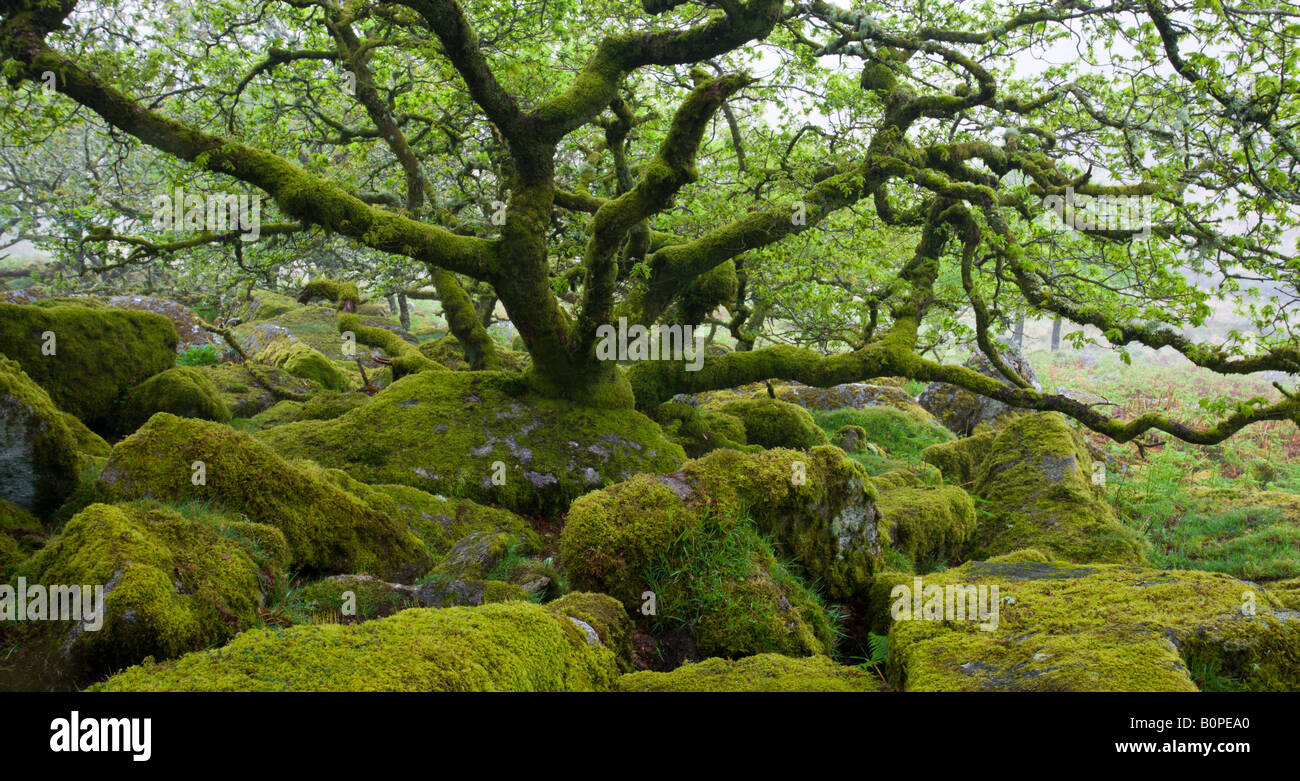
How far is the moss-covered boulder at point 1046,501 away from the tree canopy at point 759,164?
A: 681 millimetres

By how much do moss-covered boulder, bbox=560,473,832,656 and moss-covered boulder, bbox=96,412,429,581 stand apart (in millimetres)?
2110

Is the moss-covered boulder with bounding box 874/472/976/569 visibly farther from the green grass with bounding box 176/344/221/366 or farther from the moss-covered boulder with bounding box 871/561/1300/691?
the green grass with bounding box 176/344/221/366

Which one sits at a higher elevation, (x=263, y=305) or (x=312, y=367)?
(x=263, y=305)

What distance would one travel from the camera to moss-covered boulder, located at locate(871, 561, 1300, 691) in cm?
322

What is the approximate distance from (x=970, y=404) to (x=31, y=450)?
19.9 metres

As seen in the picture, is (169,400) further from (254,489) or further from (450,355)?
(450,355)

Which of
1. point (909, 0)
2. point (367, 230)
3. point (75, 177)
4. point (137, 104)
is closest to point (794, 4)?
point (909, 0)

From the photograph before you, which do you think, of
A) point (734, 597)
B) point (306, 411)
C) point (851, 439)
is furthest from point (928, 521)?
point (306, 411)

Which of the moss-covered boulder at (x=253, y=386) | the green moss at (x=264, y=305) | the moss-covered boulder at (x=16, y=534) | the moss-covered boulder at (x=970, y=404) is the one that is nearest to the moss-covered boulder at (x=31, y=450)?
the moss-covered boulder at (x=16, y=534)

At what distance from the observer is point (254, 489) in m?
6.07

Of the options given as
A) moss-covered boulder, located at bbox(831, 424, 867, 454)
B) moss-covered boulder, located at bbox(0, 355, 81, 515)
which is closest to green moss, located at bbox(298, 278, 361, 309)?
moss-covered boulder, located at bbox(0, 355, 81, 515)

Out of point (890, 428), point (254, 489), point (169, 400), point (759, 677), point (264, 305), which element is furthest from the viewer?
point (264, 305)
